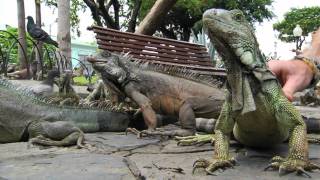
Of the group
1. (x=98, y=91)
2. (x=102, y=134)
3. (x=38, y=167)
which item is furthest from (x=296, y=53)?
(x=98, y=91)

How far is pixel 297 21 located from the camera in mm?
48469

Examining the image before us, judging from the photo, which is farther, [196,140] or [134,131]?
[134,131]

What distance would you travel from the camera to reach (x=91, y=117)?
443 centimetres

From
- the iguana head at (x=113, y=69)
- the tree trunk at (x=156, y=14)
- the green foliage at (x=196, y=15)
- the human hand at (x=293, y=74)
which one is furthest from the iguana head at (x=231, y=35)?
the green foliage at (x=196, y=15)

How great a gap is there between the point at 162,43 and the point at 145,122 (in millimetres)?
2601

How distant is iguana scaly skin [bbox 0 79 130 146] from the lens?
383 cm

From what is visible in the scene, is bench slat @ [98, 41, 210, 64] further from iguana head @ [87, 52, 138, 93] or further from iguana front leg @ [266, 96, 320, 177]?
iguana front leg @ [266, 96, 320, 177]

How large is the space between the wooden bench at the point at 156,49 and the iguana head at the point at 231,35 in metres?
3.06

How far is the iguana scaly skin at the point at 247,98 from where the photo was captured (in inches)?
96.8

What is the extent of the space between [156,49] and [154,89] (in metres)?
2.07

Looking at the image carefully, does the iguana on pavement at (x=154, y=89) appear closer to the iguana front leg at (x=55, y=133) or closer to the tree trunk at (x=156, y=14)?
the iguana front leg at (x=55, y=133)

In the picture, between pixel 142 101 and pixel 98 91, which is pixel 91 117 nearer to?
pixel 142 101

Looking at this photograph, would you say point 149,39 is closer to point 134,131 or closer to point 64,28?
Answer: point 134,131

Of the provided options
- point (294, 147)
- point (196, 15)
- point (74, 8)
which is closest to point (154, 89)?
point (294, 147)
